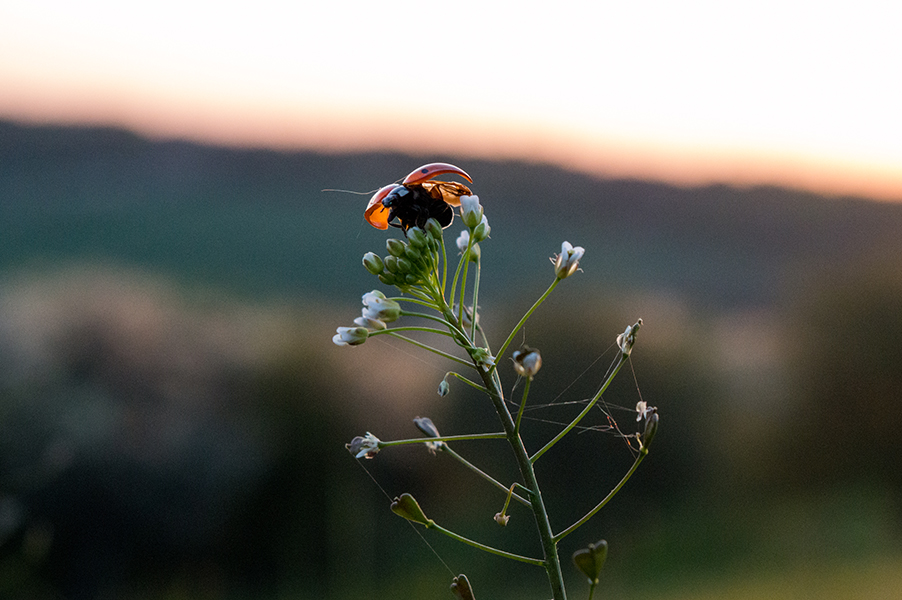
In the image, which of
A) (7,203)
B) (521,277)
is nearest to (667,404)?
(521,277)

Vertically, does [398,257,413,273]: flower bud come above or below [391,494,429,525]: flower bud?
above

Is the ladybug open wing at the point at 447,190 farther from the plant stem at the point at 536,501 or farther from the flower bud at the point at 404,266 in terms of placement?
the plant stem at the point at 536,501

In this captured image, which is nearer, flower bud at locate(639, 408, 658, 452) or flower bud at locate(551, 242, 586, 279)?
flower bud at locate(639, 408, 658, 452)

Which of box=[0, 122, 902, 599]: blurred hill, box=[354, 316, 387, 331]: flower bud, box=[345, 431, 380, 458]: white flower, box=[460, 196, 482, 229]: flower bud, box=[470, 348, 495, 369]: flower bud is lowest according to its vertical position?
box=[0, 122, 902, 599]: blurred hill

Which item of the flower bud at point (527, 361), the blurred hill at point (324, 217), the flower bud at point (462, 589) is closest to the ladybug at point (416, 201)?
the flower bud at point (527, 361)

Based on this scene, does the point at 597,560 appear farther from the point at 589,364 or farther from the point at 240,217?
the point at 240,217

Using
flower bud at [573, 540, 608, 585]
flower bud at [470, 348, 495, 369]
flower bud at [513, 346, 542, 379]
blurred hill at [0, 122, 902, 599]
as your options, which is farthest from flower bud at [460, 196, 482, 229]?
blurred hill at [0, 122, 902, 599]

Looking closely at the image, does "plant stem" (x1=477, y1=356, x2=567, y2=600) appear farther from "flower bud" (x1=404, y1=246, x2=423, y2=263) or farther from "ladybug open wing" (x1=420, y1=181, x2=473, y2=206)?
"ladybug open wing" (x1=420, y1=181, x2=473, y2=206)

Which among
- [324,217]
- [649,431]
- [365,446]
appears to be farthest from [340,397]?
[324,217]
